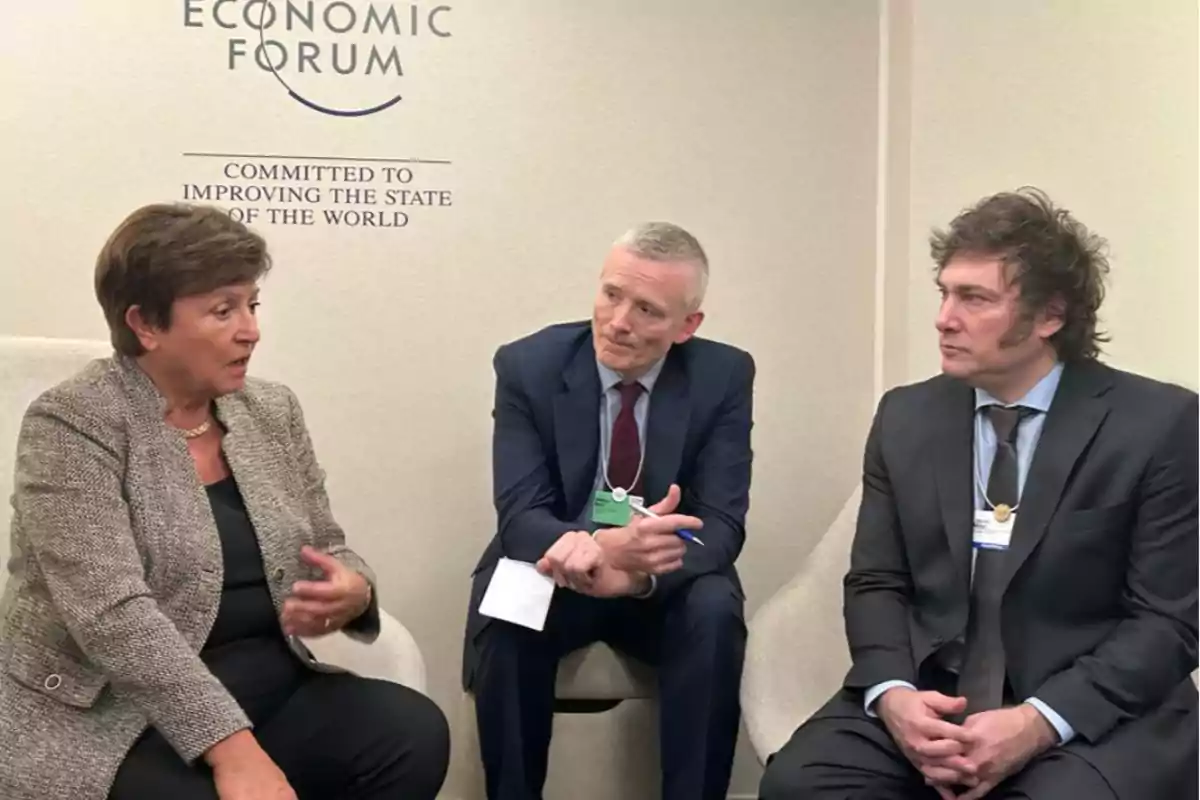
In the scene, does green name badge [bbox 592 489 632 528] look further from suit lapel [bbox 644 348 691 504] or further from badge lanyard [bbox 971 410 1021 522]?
badge lanyard [bbox 971 410 1021 522]

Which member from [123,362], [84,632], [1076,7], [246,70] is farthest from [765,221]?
[84,632]

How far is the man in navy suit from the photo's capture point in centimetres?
237

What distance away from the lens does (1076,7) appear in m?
2.69

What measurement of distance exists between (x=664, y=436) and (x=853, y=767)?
803mm

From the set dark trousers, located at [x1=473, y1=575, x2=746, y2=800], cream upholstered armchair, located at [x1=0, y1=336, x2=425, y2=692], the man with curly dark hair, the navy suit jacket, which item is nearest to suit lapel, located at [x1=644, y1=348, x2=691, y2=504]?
the navy suit jacket

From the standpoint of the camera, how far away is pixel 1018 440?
214cm

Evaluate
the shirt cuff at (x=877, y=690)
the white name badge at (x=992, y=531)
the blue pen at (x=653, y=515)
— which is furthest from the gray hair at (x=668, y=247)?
the shirt cuff at (x=877, y=690)

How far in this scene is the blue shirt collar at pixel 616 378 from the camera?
8.56 feet

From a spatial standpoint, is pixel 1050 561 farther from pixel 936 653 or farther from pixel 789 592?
pixel 789 592

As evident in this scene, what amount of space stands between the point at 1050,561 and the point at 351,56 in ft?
6.58

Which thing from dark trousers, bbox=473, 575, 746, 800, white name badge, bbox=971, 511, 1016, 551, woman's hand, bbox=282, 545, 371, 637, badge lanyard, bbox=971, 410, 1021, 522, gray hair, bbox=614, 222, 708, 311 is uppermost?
gray hair, bbox=614, 222, 708, 311

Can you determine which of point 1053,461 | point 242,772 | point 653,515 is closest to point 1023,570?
point 1053,461

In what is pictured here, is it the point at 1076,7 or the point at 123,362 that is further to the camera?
the point at 1076,7

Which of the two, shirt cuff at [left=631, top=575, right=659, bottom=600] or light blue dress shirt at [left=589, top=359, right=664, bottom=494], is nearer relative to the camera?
shirt cuff at [left=631, top=575, right=659, bottom=600]
